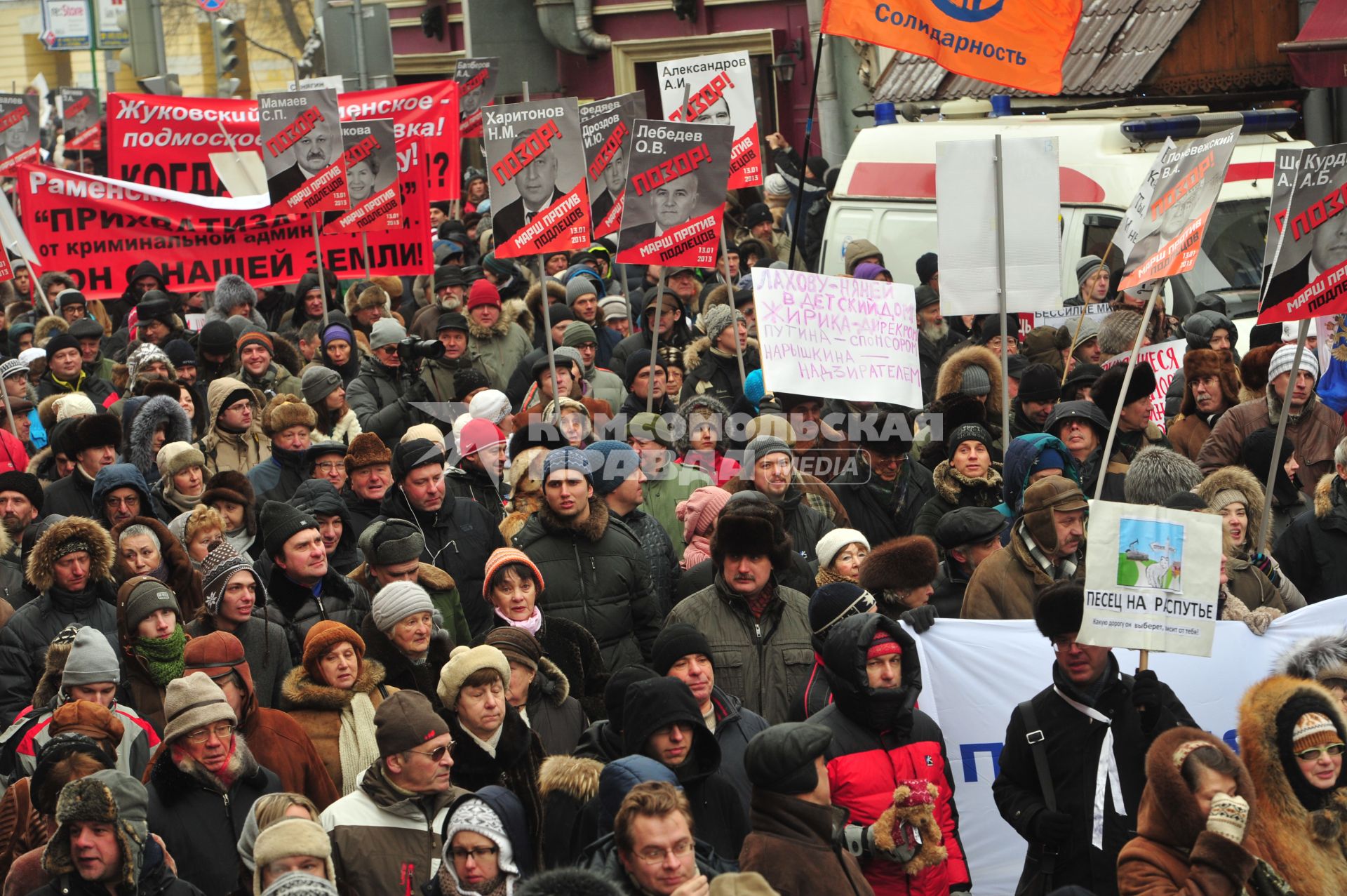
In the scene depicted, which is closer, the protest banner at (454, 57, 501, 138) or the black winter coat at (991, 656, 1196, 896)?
the black winter coat at (991, 656, 1196, 896)

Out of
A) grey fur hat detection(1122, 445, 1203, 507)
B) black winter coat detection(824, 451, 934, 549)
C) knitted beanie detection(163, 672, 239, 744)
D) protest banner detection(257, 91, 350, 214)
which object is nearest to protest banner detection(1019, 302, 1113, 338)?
black winter coat detection(824, 451, 934, 549)

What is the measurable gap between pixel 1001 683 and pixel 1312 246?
94.8 inches

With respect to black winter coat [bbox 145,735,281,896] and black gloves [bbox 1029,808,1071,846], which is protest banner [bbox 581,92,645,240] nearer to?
black winter coat [bbox 145,735,281,896]

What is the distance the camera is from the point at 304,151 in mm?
13867

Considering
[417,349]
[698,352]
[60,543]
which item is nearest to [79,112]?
[417,349]

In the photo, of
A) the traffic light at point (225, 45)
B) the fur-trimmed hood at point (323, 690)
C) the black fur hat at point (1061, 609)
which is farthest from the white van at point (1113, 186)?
the traffic light at point (225, 45)

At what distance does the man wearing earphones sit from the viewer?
26.7 feet

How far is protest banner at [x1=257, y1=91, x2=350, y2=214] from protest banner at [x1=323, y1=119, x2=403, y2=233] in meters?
0.15

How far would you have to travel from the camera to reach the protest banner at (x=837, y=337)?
9461 millimetres

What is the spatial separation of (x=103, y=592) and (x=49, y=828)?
2.01 m

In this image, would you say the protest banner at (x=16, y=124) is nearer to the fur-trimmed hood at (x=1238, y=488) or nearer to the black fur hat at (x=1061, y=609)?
the fur-trimmed hood at (x=1238, y=488)

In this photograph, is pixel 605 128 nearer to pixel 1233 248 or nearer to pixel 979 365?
pixel 979 365

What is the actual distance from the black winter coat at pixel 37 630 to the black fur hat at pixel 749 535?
7.19 ft

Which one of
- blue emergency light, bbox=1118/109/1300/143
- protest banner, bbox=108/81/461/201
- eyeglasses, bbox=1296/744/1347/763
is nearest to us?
eyeglasses, bbox=1296/744/1347/763
